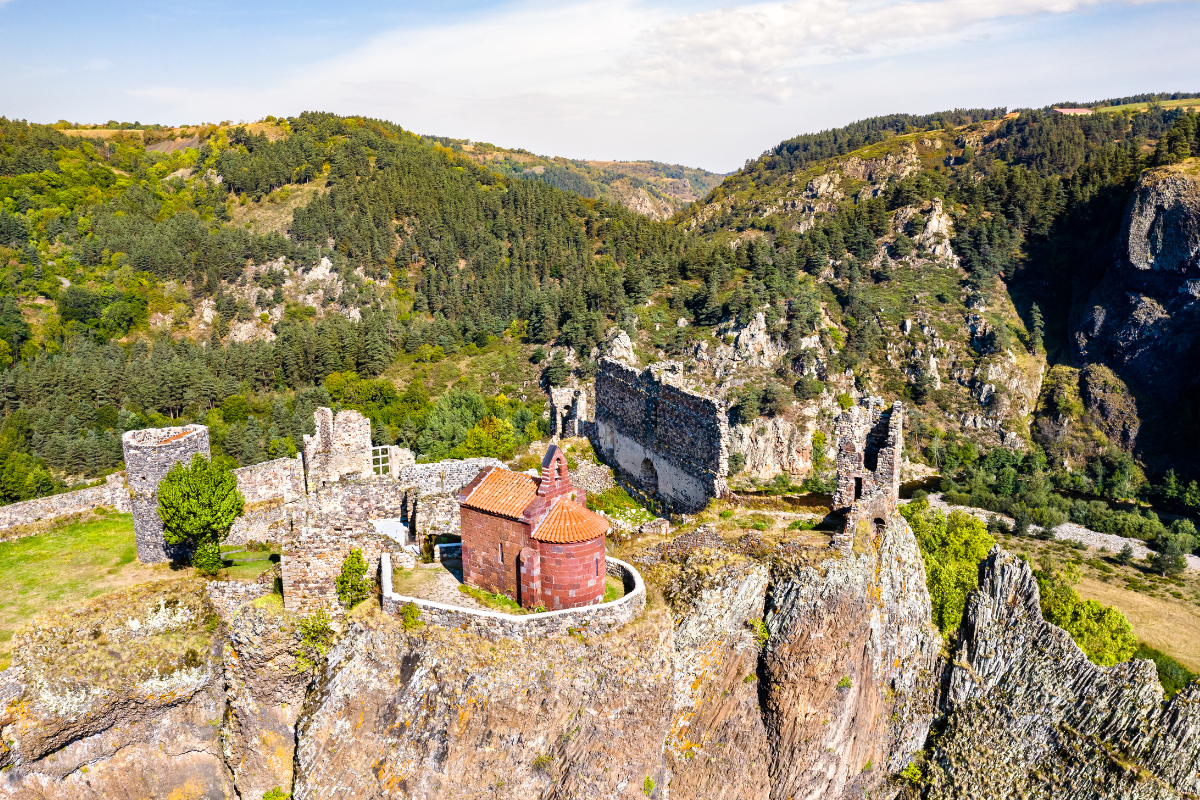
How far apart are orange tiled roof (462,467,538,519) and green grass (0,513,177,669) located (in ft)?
48.4

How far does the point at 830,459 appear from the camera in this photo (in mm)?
60719

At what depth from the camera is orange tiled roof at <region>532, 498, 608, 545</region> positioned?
17.8 meters

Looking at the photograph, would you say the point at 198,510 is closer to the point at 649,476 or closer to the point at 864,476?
the point at 649,476

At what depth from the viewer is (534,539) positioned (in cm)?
1798

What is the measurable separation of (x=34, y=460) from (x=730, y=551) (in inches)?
2107

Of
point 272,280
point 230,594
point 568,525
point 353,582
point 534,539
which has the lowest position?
point 230,594

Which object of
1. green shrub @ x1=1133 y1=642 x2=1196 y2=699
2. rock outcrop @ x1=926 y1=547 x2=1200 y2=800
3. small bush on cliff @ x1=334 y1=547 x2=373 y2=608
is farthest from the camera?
green shrub @ x1=1133 y1=642 x2=1196 y2=699

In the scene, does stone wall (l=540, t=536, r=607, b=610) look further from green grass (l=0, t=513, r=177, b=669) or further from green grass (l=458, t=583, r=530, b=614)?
green grass (l=0, t=513, r=177, b=669)

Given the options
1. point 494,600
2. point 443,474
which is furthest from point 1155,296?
point 494,600

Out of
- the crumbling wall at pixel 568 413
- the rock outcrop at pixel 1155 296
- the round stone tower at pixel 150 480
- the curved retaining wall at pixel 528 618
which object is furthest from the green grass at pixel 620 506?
the rock outcrop at pixel 1155 296

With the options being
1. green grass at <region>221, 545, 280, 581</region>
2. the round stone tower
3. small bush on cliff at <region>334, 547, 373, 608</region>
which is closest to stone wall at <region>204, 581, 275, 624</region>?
small bush on cliff at <region>334, 547, 373, 608</region>

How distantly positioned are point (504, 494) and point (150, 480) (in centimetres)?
1765

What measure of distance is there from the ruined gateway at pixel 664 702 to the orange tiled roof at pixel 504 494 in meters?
3.26

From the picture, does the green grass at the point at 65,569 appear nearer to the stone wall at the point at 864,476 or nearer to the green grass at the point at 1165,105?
Answer: the stone wall at the point at 864,476
